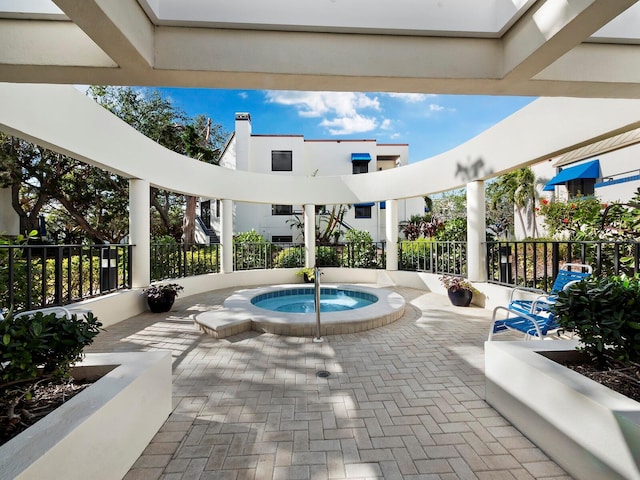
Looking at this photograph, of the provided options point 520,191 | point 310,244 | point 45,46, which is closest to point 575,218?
point 310,244

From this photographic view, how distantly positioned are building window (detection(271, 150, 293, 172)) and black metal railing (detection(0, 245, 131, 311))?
12.8 m

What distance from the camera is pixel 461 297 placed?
6.99 meters

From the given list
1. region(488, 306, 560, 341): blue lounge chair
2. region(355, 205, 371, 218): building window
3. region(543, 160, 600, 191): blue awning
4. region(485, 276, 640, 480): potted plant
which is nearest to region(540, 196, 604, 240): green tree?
region(543, 160, 600, 191): blue awning

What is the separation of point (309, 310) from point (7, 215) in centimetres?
1285

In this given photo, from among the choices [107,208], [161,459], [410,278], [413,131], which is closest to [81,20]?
[161,459]

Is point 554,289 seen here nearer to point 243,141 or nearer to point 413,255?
point 413,255

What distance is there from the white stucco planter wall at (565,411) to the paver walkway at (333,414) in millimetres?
148

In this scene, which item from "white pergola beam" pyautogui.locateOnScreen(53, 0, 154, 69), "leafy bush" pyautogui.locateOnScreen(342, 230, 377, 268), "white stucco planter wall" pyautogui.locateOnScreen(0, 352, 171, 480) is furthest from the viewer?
"leafy bush" pyautogui.locateOnScreen(342, 230, 377, 268)

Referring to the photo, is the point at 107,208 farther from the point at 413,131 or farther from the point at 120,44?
the point at 413,131

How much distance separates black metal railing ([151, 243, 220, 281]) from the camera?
26.4 ft

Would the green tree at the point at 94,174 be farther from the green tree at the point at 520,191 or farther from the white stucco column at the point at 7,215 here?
the green tree at the point at 520,191

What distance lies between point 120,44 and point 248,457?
3.49m

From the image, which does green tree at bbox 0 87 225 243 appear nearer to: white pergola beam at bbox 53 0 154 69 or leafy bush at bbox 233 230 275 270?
leafy bush at bbox 233 230 275 270

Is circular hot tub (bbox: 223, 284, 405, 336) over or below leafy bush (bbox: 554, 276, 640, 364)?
below
